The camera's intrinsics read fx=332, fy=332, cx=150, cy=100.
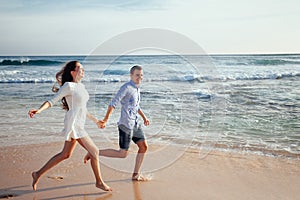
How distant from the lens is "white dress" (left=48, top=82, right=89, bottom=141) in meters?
3.24

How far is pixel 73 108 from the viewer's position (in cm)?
331

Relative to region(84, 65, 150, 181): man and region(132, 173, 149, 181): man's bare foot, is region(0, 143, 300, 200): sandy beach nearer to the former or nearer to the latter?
region(132, 173, 149, 181): man's bare foot

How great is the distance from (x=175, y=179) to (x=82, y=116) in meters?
1.35

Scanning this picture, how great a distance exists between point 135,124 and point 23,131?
134 inches

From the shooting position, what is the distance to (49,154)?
4.91m

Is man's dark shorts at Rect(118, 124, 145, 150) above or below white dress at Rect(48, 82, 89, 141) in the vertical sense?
below

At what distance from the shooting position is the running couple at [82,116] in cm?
326

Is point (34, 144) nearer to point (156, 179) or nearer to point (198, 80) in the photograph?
point (156, 179)

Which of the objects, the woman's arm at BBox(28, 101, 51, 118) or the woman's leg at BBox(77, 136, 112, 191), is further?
the woman's leg at BBox(77, 136, 112, 191)

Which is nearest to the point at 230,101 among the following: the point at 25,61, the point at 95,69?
the point at 95,69

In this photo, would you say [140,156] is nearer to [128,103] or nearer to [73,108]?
[128,103]

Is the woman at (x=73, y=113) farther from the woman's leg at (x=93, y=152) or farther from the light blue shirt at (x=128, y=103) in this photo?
the light blue shirt at (x=128, y=103)

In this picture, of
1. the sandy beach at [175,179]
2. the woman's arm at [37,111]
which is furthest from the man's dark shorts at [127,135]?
the woman's arm at [37,111]

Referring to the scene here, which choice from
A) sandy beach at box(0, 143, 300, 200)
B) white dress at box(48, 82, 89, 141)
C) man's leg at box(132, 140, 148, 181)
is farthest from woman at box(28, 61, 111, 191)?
→ man's leg at box(132, 140, 148, 181)
